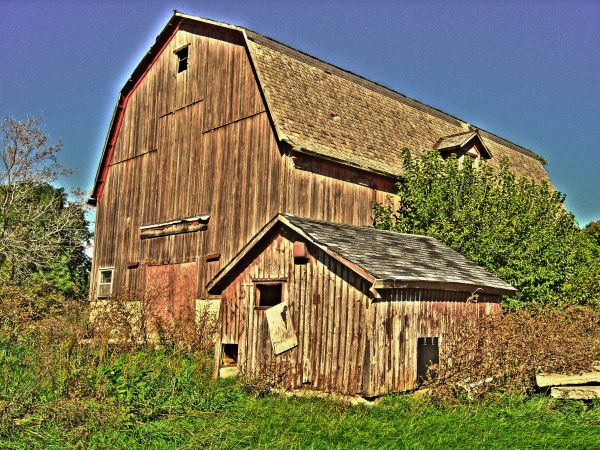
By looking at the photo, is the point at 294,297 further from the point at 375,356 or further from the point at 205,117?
the point at 205,117

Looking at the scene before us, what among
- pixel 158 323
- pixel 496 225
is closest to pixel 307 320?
pixel 158 323

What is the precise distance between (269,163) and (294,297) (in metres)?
5.62

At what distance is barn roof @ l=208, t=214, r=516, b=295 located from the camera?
1201 centimetres

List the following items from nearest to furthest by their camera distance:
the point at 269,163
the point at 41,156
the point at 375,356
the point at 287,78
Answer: the point at 375,356, the point at 269,163, the point at 287,78, the point at 41,156

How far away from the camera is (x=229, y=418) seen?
939 centimetres

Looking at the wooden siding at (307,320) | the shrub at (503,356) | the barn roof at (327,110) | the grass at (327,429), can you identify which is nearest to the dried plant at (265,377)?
the wooden siding at (307,320)

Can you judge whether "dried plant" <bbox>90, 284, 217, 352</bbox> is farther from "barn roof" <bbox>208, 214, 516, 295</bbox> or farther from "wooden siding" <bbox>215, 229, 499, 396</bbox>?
"barn roof" <bbox>208, 214, 516, 295</bbox>

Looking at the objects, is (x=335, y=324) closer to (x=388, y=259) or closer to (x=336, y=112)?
(x=388, y=259)

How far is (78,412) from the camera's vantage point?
8531mm

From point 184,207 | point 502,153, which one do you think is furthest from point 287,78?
point 502,153

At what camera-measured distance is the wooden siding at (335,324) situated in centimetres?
1173

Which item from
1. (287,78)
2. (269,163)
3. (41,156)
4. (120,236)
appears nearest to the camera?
(269,163)

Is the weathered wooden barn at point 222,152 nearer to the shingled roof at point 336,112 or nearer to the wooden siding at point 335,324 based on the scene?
the shingled roof at point 336,112

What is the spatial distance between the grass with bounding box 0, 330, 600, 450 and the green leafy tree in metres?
7.73
